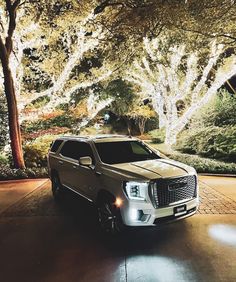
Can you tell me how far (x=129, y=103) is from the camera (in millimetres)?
22500

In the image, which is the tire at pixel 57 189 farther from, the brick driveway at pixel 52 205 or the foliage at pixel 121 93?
the foliage at pixel 121 93

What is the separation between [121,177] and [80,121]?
558 inches

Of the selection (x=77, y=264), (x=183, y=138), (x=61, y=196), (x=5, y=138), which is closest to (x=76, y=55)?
(x=5, y=138)

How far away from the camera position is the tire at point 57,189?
8.26m

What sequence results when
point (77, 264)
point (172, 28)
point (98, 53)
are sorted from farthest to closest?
point (98, 53), point (172, 28), point (77, 264)

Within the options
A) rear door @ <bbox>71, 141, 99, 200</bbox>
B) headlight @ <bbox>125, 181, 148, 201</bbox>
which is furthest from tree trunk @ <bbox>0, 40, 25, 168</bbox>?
headlight @ <bbox>125, 181, 148, 201</bbox>

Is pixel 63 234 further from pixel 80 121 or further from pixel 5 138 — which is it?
pixel 80 121

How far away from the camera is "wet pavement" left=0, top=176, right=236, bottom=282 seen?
4.34m

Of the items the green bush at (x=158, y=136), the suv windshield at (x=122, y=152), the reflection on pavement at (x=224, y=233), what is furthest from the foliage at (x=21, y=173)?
the green bush at (x=158, y=136)

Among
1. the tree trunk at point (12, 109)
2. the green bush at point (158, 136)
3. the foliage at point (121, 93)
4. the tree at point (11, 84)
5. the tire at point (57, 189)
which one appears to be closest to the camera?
the tire at point (57, 189)

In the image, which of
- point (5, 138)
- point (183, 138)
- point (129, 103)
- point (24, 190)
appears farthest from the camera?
point (129, 103)

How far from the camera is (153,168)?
571 centimetres

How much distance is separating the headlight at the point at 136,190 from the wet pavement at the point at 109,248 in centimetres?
58

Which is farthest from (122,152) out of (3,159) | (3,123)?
(3,123)
